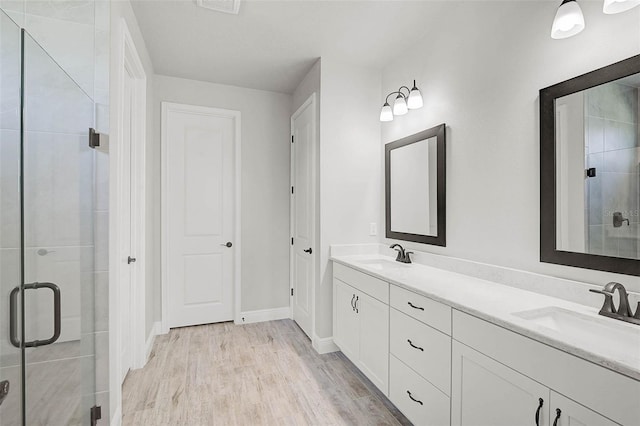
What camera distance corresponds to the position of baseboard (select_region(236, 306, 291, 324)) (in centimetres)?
357

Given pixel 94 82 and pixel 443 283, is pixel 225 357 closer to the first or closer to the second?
pixel 443 283

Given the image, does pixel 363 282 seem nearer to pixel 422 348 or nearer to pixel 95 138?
pixel 422 348

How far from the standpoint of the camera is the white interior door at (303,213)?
3.04 metres

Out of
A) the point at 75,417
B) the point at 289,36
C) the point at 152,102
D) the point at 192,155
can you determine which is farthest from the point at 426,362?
the point at 152,102

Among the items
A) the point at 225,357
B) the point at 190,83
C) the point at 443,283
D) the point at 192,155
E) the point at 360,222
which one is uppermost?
the point at 190,83

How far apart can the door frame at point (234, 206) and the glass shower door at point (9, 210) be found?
2247mm

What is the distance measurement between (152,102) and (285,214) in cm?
179

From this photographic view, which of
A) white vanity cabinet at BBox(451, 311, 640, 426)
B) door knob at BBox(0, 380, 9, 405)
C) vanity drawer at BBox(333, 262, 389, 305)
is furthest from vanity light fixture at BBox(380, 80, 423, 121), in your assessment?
door knob at BBox(0, 380, 9, 405)

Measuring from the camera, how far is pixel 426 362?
166 centimetres

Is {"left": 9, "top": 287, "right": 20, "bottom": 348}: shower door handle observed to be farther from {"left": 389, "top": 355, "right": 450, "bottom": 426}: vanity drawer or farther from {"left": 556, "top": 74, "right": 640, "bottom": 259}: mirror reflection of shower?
{"left": 556, "top": 74, "right": 640, "bottom": 259}: mirror reflection of shower

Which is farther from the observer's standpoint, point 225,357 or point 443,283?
point 225,357

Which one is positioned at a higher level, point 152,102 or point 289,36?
point 289,36

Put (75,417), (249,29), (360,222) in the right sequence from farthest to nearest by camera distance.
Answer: (360,222) → (249,29) → (75,417)

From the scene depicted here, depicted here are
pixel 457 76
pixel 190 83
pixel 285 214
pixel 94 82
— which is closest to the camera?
pixel 94 82
